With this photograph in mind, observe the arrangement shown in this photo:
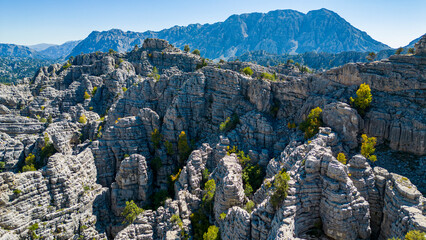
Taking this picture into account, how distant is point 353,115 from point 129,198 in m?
52.1

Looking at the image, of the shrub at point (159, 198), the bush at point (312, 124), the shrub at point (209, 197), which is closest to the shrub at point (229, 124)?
the bush at point (312, 124)

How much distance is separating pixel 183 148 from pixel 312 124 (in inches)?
1365

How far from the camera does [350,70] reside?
5156 cm

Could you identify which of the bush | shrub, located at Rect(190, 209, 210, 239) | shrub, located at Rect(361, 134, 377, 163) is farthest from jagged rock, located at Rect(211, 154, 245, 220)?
shrub, located at Rect(361, 134, 377, 163)

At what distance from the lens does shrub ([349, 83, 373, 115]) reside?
4644cm

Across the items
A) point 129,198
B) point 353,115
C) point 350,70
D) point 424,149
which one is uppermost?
point 350,70

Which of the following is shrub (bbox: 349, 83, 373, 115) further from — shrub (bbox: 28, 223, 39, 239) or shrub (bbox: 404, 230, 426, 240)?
shrub (bbox: 28, 223, 39, 239)

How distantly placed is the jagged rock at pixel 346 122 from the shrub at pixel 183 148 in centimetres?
3677

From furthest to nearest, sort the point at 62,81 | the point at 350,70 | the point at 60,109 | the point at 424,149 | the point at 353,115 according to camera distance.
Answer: the point at 62,81 < the point at 60,109 < the point at 350,70 < the point at 353,115 < the point at 424,149

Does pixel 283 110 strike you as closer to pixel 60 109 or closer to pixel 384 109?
pixel 384 109

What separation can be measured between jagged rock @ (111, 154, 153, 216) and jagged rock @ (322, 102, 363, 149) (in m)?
43.5

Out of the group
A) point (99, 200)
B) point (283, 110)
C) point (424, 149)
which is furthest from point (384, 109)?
point (99, 200)

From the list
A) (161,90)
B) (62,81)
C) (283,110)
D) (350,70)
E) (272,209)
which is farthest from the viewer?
(62,81)

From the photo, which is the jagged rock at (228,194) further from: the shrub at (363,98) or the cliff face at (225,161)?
the shrub at (363,98)
